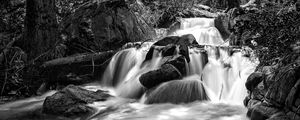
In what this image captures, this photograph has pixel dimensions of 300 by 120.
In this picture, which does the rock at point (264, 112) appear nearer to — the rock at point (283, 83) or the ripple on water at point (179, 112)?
the rock at point (283, 83)

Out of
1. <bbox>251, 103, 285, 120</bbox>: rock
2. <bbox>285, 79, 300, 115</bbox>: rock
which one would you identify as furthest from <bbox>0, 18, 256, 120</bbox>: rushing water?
<bbox>285, 79, 300, 115</bbox>: rock

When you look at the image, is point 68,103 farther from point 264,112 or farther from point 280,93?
point 280,93

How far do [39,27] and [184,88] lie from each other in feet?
15.1

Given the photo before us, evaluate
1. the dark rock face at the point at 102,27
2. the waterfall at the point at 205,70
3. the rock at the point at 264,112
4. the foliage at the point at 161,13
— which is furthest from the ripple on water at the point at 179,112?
the foliage at the point at 161,13

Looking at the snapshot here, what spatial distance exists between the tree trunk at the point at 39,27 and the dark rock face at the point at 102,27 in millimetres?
2004

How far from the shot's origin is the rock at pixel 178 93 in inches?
294

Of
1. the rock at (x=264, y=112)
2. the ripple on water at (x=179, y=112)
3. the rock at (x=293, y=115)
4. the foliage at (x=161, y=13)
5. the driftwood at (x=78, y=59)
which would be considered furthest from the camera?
the foliage at (x=161, y=13)

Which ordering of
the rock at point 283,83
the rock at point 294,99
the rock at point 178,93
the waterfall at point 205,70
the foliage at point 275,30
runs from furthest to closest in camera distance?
the waterfall at point 205,70
the rock at point 178,93
the foliage at point 275,30
the rock at point 283,83
the rock at point 294,99

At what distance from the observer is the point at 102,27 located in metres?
11.7

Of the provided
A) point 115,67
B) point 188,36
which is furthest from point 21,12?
point 188,36

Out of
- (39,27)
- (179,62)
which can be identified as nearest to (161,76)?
(179,62)

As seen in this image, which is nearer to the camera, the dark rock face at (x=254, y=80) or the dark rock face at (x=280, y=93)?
the dark rock face at (x=280, y=93)

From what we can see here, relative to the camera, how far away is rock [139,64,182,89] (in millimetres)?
Result: 7961

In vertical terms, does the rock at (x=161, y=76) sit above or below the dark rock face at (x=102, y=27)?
below
